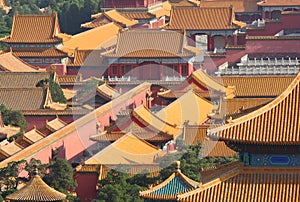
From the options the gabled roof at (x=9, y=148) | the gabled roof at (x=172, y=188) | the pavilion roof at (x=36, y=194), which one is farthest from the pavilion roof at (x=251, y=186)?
the gabled roof at (x=9, y=148)

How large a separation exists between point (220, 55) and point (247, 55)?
137cm

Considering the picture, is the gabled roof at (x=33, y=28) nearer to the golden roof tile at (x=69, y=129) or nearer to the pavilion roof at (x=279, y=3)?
the golden roof tile at (x=69, y=129)

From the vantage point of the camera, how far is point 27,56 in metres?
65.7

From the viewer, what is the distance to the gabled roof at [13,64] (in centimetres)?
5984

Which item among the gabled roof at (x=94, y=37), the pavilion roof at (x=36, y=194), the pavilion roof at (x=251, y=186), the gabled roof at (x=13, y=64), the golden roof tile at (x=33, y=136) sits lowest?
the gabled roof at (x=94, y=37)

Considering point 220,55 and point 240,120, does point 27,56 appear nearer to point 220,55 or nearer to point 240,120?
point 220,55

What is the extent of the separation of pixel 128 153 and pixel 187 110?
910cm

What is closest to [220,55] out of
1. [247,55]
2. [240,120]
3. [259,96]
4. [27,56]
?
[247,55]

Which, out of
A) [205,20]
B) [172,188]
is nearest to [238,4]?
[205,20]

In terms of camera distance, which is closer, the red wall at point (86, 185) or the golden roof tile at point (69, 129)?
the red wall at point (86, 185)

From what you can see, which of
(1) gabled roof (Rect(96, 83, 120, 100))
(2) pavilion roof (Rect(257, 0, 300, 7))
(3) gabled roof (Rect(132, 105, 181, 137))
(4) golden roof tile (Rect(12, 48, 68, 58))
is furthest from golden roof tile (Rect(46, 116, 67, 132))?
(2) pavilion roof (Rect(257, 0, 300, 7))

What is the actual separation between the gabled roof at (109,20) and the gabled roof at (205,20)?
4.92m

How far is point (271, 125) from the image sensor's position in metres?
25.7

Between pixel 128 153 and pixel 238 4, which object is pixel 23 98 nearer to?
pixel 128 153
